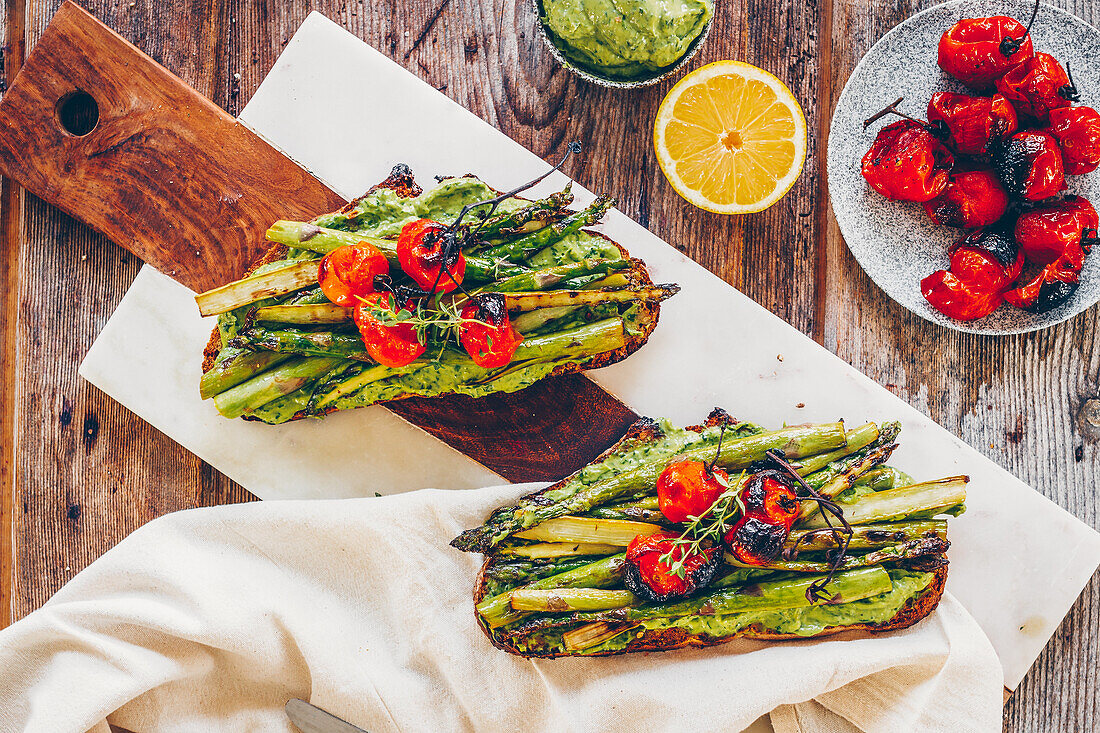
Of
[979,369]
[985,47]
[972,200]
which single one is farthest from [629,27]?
[979,369]

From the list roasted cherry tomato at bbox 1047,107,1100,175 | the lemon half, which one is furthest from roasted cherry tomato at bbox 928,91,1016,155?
the lemon half

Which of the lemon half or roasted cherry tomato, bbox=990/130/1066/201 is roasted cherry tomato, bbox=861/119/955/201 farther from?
the lemon half

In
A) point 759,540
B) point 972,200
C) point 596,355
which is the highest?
point 972,200

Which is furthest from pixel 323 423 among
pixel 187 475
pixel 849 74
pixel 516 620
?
pixel 849 74

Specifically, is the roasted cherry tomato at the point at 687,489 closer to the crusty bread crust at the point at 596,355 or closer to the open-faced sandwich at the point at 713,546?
the open-faced sandwich at the point at 713,546

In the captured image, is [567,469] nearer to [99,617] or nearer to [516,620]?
[516,620]

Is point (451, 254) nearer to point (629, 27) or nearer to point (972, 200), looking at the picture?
point (629, 27)
